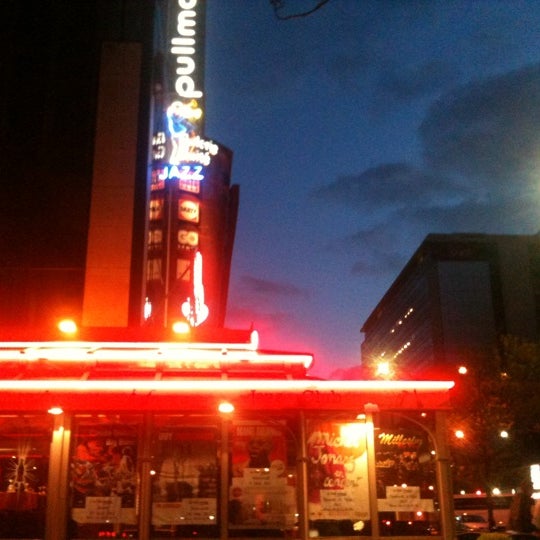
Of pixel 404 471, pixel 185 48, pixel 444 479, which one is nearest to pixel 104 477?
pixel 404 471

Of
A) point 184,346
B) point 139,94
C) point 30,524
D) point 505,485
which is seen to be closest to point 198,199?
point 139,94

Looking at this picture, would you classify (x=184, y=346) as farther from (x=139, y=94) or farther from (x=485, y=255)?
(x=485, y=255)

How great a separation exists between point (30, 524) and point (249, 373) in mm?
3619

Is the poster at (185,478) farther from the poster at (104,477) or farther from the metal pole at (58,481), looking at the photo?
the metal pole at (58,481)

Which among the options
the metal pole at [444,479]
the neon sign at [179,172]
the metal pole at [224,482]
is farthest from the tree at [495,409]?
the metal pole at [224,482]

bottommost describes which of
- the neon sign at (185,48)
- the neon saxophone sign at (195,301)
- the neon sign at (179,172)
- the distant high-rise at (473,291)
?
the neon saxophone sign at (195,301)

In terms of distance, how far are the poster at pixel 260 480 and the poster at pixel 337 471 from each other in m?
0.35

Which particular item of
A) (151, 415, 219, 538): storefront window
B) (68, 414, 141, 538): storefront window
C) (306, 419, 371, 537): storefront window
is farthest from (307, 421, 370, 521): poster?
(68, 414, 141, 538): storefront window

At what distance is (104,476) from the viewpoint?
32.0ft

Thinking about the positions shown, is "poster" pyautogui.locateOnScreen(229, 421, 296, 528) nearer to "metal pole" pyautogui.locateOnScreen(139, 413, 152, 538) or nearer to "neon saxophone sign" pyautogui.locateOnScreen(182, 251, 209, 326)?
"metal pole" pyautogui.locateOnScreen(139, 413, 152, 538)

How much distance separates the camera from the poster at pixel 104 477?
9602 mm

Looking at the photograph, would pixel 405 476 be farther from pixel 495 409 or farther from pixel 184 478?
pixel 495 409

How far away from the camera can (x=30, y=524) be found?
377 inches

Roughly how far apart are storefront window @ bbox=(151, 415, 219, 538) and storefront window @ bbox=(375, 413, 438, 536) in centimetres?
235
